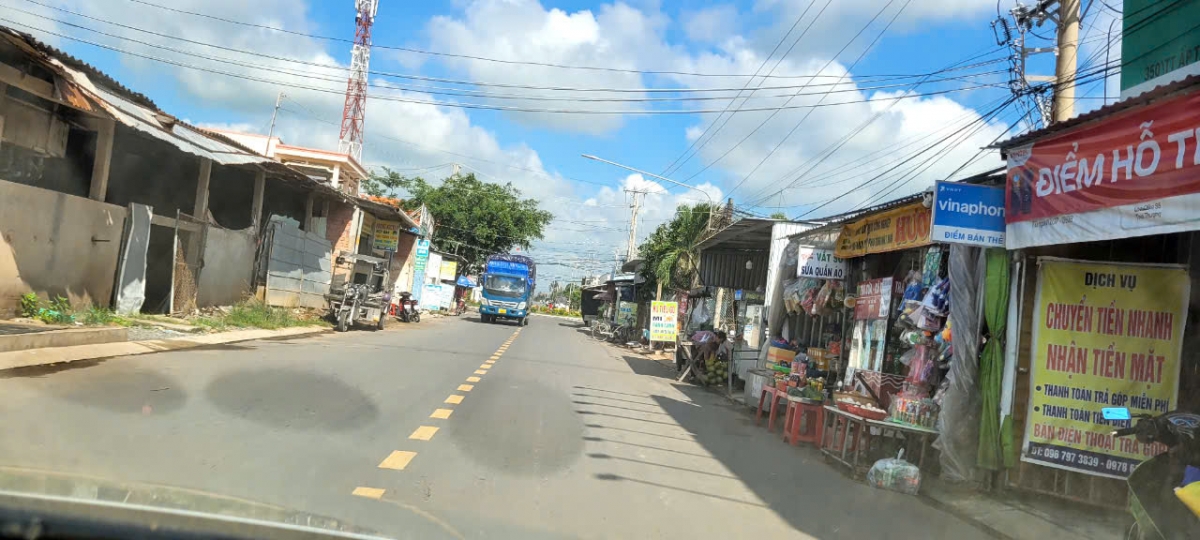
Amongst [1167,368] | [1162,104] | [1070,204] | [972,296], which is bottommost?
[1167,368]

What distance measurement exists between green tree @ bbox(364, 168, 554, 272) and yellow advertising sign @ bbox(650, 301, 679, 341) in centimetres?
3320

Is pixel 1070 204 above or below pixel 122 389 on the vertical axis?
above

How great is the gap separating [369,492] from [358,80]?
3716 cm

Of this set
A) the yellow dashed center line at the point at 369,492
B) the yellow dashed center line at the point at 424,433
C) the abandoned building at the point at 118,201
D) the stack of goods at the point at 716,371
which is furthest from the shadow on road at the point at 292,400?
the stack of goods at the point at 716,371

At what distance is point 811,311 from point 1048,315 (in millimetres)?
5385

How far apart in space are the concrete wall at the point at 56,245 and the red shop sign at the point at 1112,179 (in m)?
14.2

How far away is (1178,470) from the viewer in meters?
4.55

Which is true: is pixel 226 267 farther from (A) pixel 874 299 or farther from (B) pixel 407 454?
(A) pixel 874 299

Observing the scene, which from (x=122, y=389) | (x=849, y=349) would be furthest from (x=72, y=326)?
(x=849, y=349)

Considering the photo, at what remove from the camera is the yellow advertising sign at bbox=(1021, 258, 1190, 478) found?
666 centimetres

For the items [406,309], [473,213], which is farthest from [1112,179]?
[473,213]

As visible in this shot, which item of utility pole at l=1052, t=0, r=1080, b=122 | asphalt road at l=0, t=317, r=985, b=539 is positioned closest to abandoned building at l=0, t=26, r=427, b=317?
asphalt road at l=0, t=317, r=985, b=539

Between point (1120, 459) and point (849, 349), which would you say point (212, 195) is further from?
point (1120, 459)

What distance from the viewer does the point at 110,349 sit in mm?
10906
